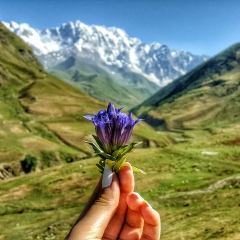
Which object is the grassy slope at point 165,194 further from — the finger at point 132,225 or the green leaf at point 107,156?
the green leaf at point 107,156

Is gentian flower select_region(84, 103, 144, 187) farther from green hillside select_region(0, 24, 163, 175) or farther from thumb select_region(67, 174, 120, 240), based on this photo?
green hillside select_region(0, 24, 163, 175)

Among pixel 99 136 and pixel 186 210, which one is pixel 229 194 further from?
pixel 99 136

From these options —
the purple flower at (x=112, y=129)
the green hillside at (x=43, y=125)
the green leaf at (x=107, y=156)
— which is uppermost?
the green hillside at (x=43, y=125)

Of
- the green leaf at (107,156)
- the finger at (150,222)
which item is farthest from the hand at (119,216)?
the green leaf at (107,156)

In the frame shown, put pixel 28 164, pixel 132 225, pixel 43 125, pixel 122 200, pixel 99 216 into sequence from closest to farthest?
pixel 99 216, pixel 122 200, pixel 132 225, pixel 28 164, pixel 43 125

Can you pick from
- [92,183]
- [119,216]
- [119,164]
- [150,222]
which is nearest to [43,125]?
[92,183]

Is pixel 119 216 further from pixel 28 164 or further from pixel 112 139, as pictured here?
pixel 28 164

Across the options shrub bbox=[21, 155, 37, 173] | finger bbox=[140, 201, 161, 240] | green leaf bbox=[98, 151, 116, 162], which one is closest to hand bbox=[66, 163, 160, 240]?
finger bbox=[140, 201, 161, 240]
